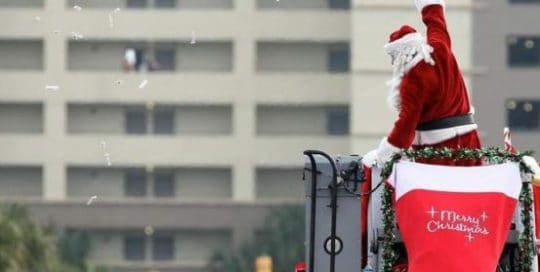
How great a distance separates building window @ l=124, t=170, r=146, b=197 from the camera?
77.2 m

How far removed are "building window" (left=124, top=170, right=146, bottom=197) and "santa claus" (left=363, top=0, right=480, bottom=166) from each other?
67.8m

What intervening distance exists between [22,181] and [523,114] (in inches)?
724

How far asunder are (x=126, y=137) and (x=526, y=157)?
68659 mm

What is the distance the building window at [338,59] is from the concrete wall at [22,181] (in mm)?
11361

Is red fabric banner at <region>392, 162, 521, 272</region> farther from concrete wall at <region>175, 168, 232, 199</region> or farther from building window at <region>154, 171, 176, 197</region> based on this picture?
building window at <region>154, 171, 176, 197</region>

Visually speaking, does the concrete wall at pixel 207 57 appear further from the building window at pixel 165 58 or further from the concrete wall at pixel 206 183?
the concrete wall at pixel 206 183

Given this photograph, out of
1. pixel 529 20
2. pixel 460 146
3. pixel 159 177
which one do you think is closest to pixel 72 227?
pixel 159 177

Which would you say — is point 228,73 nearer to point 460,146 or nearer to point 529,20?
point 529,20

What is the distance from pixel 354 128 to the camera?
77.2 meters

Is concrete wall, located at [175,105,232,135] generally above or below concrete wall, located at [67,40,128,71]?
below

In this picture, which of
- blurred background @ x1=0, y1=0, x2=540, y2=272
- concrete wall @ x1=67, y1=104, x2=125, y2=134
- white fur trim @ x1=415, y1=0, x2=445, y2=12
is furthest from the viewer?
concrete wall @ x1=67, y1=104, x2=125, y2=134

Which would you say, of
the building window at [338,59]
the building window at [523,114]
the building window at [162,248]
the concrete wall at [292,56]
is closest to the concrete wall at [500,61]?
the building window at [523,114]

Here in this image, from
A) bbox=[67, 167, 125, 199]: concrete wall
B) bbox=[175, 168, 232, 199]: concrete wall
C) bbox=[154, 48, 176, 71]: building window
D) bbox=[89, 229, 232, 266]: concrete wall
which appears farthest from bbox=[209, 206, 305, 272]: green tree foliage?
bbox=[154, 48, 176, 71]: building window

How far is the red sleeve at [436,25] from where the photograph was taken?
31.1 ft
